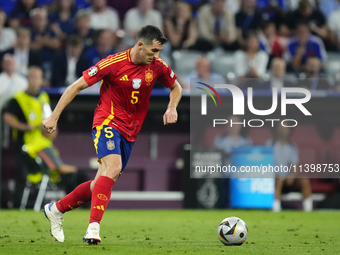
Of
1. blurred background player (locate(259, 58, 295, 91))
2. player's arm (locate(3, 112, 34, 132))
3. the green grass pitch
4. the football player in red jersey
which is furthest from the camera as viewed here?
blurred background player (locate(259, 58, 295, 91))

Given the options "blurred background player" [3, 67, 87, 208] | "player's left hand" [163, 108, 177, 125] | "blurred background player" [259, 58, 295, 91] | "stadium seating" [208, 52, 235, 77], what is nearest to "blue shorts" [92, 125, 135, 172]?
"player's left hand" [163, 108, 177, 125]

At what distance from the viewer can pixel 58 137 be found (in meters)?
12.6

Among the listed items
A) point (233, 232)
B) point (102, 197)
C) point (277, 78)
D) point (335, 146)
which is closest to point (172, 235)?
point (233, 232)

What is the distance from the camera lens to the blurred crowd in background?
12398 mm

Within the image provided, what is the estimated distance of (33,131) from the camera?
1112 cm

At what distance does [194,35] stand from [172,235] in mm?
7847

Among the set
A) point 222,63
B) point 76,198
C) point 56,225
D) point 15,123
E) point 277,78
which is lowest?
point 56,225

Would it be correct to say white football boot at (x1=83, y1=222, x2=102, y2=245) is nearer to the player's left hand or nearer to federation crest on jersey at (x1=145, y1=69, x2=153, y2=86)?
the player's left hand

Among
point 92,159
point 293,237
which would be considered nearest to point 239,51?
point 92,159

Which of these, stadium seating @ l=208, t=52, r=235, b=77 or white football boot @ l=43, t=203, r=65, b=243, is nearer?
white football boot @ l=43, t=203, r=65, b=243

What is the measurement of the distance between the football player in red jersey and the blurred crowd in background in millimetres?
6259

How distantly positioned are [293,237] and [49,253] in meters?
2.93

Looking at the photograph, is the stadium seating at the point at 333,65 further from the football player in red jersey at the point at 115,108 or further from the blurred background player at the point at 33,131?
the football player in red jersey at the point at 115,108

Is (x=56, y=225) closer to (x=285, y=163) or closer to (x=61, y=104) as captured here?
(x=61, y=104)
